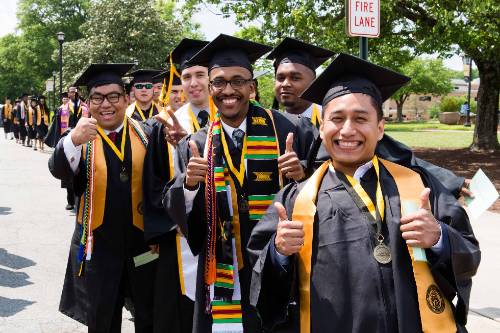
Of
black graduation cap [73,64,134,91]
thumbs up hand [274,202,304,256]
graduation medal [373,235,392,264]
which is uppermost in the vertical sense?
black graduation cap [73,64,134,91]

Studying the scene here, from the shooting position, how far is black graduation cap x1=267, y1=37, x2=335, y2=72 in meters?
4.72

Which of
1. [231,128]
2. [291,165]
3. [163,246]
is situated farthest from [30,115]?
[291,165]

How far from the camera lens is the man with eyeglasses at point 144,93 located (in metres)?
7.40

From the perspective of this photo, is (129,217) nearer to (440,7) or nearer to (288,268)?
(288,268)

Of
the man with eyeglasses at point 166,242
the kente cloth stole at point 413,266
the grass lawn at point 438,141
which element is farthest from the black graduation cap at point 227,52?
the grass lawn at point 438,141

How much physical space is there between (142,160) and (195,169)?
116cm

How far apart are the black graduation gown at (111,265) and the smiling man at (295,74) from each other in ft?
4.10

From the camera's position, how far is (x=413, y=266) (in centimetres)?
228

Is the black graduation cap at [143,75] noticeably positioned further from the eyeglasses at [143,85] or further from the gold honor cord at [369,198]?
the gold honor cord at [369,198]

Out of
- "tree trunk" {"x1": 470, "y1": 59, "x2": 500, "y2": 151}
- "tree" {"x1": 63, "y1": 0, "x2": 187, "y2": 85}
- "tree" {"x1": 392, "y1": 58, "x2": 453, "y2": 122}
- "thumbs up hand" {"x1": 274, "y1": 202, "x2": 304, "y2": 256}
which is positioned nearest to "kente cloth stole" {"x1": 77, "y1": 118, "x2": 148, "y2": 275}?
"thumbs up hand" {"x1": 274, "y1": 202, "x2": 304, "y2": 256}

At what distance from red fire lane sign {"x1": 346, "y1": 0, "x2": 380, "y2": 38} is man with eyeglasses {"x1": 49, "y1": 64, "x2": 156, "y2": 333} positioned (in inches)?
89.9

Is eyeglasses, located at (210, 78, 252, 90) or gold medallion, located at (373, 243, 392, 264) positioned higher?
eyeglasses, located at (210, 78, 252, 90)

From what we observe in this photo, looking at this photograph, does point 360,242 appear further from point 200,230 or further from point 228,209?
point 200,230

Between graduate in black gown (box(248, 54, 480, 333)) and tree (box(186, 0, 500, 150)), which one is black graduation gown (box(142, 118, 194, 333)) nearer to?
graduate in black gown (box(248, 54, 480, 333))
